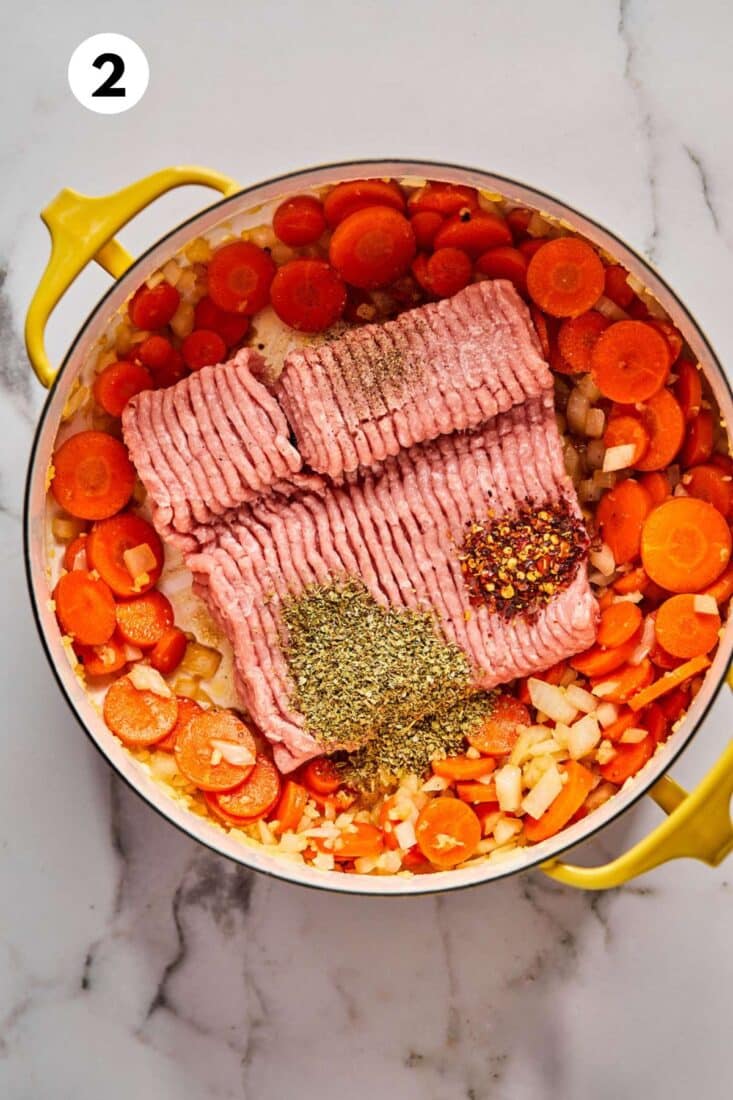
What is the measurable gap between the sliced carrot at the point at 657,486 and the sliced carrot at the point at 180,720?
116 centimetres

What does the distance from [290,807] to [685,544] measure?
1075mm

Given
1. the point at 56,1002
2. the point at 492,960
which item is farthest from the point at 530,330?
the point at 56,1002

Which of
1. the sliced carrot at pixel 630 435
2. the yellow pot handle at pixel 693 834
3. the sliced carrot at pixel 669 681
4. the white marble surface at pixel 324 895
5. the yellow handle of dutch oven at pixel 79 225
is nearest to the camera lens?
the yellow pot handle at pixel 693 834

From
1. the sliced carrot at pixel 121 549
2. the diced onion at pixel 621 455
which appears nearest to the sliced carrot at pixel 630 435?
the diced onion at pixel 621 455

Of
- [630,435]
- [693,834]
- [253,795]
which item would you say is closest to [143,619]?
[253,795]

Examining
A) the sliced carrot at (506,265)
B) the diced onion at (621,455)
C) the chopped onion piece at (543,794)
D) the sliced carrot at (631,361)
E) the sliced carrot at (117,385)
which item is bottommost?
the chopped onion piece at (543,794)

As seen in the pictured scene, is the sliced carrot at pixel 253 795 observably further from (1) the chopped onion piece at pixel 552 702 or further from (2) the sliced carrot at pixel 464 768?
(1) the chopped onion piece at pixel 552 702

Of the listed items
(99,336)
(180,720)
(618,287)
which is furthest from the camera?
(180,720)

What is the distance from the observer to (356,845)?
265 cm

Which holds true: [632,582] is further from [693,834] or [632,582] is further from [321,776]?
[321,776]

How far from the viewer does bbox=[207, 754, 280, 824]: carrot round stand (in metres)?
2.70

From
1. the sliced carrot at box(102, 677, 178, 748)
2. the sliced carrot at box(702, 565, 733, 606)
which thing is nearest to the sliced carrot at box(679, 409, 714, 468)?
the sliced carrot at box(702, 565, 733, 606)

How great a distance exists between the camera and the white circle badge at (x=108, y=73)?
2.78 m

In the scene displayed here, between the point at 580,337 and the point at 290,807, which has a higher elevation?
the point at 580,337
